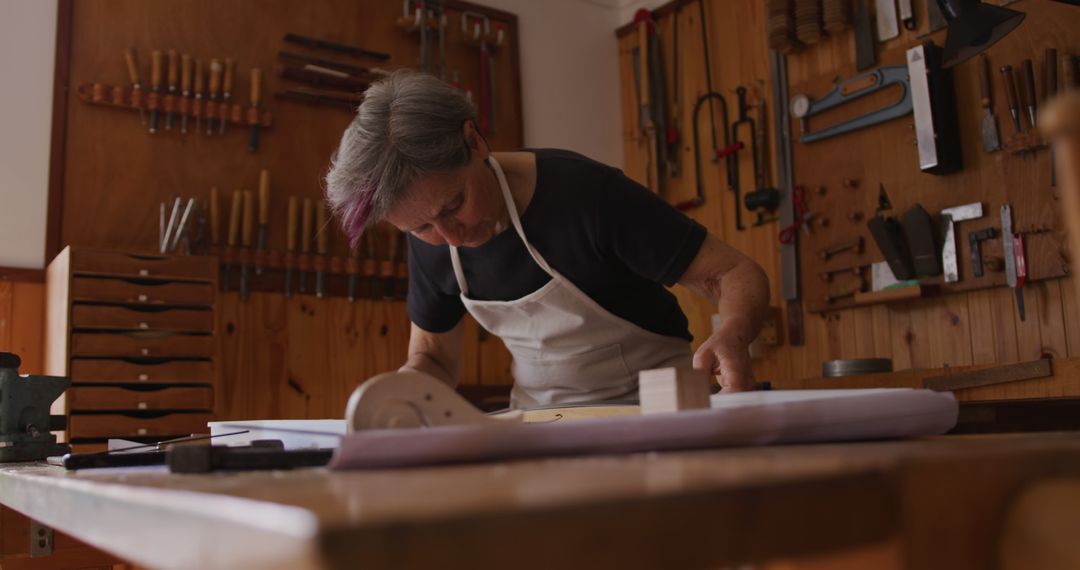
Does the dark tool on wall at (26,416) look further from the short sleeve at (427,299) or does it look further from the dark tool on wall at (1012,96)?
the dark tool on wall at (1012,96)

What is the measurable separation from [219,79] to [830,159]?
269cm

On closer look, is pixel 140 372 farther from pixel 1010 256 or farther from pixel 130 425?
pixel 1010 256

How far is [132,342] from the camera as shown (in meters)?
3.20

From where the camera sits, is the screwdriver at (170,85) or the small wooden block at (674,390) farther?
the screwdriver at (170,85)

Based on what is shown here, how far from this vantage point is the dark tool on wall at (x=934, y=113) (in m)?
3.53

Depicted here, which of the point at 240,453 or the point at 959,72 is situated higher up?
the point at 959,72

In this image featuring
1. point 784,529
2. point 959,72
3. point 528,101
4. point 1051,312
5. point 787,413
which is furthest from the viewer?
point 528,101

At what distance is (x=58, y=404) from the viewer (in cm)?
308

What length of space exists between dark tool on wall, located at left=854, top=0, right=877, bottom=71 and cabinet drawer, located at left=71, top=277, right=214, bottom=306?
2.81 metres

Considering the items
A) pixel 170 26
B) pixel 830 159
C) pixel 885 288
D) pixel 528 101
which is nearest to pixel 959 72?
pixel 830 159

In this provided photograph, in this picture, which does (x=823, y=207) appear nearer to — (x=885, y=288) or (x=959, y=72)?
(x=885, y=288)

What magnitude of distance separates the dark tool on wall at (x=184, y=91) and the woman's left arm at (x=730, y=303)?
2.77m

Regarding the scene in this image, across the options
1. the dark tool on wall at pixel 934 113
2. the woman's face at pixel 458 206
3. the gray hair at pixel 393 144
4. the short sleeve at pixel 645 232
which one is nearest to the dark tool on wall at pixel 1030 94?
the dark tool on wall at pixel 934 113

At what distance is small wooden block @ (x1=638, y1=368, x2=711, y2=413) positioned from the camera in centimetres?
85
